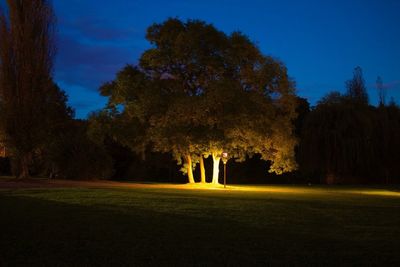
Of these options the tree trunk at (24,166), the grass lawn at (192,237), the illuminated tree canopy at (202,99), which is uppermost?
the illuminated tree canopy at (202,99)

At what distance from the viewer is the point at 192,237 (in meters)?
10.6

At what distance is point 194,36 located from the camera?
119 feet

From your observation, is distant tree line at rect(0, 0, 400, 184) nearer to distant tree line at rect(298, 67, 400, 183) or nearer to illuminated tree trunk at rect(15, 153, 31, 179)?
illuminated tree trunk at rect(15, 153, 31, 179)

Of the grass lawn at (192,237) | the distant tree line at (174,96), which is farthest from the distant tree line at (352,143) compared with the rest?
the grass lawn at (192,237)

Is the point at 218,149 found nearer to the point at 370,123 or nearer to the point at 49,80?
the point at 49,80

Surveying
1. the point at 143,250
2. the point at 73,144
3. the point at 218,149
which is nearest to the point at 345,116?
the point at 218,149

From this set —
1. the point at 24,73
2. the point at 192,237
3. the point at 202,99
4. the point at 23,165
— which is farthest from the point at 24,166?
the point at 192,237

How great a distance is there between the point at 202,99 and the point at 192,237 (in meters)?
24.8

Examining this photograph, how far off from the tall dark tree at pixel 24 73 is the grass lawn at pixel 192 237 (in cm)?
2108

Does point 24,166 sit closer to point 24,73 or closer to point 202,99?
point 24,73

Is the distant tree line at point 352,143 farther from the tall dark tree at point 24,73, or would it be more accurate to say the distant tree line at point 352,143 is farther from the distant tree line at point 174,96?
the tall dark tree at point 24,73

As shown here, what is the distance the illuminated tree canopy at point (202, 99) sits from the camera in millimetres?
35406

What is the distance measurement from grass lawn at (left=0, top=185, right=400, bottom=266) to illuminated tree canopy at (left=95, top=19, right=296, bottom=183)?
18.7 meters

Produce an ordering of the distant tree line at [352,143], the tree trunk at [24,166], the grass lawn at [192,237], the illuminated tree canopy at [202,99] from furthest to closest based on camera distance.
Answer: the distant tree line at [352,143] < the tree trunk at [24,166] < the illuminated tree canopy at [202,99] < the grass lawn at [192,237]
